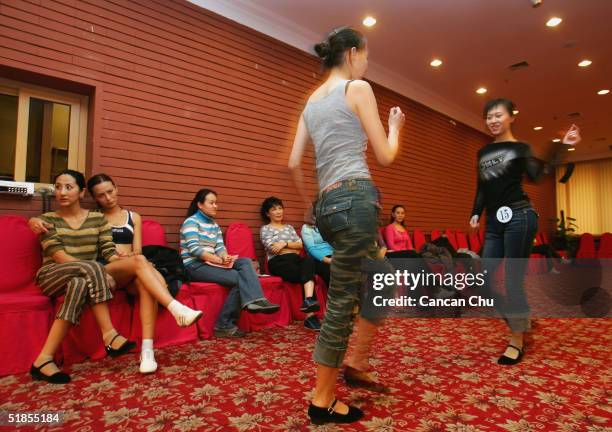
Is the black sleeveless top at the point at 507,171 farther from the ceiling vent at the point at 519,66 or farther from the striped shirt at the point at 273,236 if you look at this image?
the ceiling vent at the point at 519,66

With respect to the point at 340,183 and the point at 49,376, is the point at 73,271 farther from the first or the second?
Result: the point at 340,183

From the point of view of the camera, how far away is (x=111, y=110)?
347cm

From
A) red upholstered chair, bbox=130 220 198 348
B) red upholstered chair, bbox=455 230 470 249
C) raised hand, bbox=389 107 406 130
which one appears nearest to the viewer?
raised hand, bbox=389 107 406 130

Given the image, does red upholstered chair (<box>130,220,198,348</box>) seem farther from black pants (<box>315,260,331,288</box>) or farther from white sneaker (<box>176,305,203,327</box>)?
black pants (<box>315,260,331,288</box>)

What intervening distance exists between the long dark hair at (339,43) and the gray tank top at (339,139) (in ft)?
0.48

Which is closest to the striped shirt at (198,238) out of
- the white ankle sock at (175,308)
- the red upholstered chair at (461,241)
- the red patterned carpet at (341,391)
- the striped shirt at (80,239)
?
the striped shirt at (80,239)

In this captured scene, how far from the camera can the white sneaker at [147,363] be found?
2221 mm

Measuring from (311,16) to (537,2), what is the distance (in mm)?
2650

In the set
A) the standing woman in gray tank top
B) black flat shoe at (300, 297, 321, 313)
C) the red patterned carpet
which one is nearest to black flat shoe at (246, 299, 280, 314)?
the red patterned carpet

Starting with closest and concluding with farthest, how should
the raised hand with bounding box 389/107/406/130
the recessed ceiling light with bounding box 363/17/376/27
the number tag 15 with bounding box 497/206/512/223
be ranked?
1. the raised hand with bounding box 389/107/406/130
2. the number tag 15 with bounding box 497/206/512/223
3. the recessed ceiling light with bounding box 363/17/376/27

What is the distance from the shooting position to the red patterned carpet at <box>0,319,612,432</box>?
161 cm

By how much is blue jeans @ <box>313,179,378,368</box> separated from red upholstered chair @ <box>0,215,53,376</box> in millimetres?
1876

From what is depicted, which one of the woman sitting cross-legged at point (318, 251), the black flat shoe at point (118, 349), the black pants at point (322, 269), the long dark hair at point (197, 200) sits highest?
→ the long dark hair at point (197, 200)

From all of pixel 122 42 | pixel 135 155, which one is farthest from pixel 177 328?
pixel 122 42
